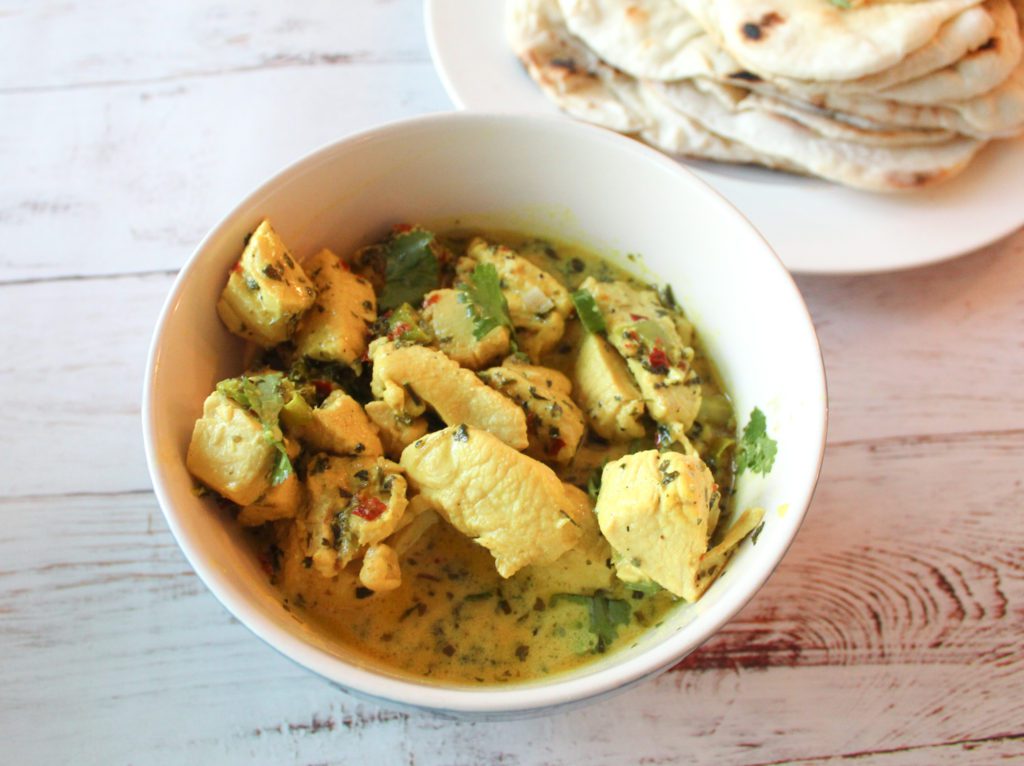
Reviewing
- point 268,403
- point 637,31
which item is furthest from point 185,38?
point 268,403

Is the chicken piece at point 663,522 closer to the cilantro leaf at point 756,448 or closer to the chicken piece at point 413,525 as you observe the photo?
the cilantro leaf at point 756,448

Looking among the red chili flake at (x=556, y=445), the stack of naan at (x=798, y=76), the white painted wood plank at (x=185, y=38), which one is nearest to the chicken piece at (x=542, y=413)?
the red chili flake at (x=556, y=445)

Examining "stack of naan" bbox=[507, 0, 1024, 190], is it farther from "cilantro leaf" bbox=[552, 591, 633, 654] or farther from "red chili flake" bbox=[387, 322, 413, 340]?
"cilantro leaf" bbox=[552, 591, 633, 654]

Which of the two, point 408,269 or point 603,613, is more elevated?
point 408,269

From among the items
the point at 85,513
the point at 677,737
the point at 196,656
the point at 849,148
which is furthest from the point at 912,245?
the point at 85,513

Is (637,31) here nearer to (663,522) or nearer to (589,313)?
(589,313)

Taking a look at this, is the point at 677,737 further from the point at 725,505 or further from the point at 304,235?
the point at 304,235
